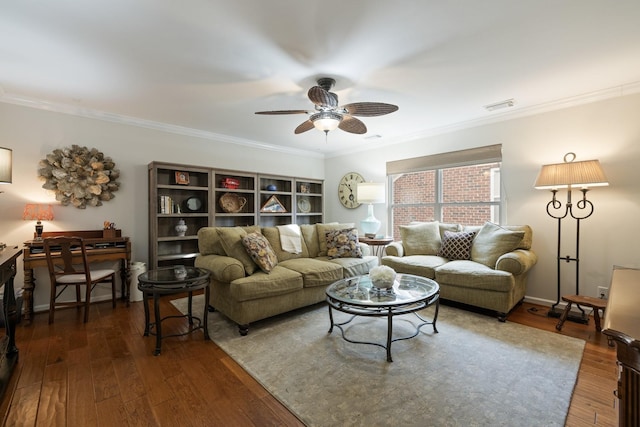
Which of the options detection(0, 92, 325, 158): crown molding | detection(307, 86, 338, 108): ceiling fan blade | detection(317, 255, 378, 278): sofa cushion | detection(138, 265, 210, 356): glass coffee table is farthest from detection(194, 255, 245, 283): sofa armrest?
detection(0, 92, 325, 158): crown molding

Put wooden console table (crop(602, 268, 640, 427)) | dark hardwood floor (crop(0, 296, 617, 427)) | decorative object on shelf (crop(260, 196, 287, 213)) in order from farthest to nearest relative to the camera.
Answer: decorative object on shelf (crop(260, 196, 287, 213)) → dark hardwood floor (crop(0, 296, 617, 427)) → wooden console table (crop(602, 268, 640, 427))

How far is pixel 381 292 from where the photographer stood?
2.40 metres

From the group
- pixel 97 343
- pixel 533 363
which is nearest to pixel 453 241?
pixel 533 363

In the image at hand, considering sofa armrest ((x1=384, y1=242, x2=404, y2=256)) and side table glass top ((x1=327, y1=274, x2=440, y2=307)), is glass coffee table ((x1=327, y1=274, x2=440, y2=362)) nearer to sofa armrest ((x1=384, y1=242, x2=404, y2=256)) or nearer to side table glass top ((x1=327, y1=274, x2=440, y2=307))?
side table glass top ((x1=327, y1=274, x2=440, y2=307))

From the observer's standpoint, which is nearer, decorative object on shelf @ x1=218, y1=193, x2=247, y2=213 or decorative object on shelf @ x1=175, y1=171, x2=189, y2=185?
decorative object on shelf @ x1=175, y1=171, x2=189, y2=185

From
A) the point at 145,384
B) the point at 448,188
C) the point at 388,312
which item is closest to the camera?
the point at 145,384

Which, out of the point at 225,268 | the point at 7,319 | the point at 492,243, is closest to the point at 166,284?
the point at 225,268

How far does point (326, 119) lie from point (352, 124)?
0.39 m

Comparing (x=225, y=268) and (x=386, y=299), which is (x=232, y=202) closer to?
(x=225, y=268)

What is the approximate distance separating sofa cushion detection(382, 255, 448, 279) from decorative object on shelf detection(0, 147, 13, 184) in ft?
12.3

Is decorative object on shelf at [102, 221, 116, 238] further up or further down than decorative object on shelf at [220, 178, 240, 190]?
further down

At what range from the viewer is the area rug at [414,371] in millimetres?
1562

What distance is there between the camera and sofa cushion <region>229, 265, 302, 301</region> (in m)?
2.51

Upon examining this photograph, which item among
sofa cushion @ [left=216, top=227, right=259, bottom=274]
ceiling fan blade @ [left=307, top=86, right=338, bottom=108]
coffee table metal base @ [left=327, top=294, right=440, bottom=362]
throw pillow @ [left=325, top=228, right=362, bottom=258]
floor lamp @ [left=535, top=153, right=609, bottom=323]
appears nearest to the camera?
coffee table metal base @ [left=327, top=294, right=440, bottom=362]
